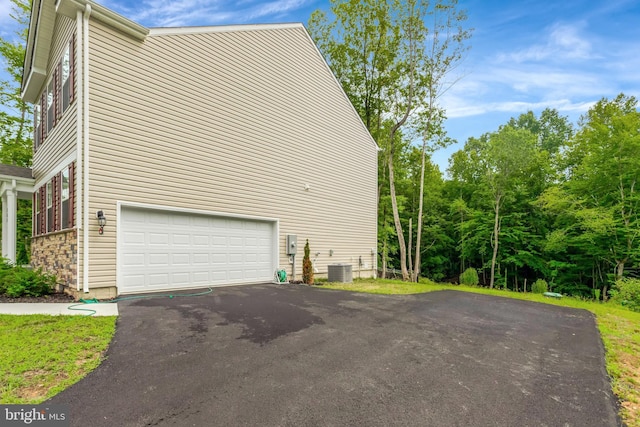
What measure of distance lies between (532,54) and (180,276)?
16.6 m

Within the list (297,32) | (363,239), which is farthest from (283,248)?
(297,32)

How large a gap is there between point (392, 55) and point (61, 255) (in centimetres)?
1586

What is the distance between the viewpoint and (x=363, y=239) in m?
13.2

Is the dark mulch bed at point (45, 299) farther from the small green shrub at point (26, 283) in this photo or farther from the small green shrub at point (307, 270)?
the small green shrub at point (307, 270)

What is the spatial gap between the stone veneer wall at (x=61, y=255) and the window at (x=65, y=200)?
222 millimetres

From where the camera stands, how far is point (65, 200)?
22.6 ft

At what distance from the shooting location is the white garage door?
6.79 meters

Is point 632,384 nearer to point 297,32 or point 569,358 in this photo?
point 569,358

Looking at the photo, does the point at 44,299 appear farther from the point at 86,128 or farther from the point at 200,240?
the point at 86,128

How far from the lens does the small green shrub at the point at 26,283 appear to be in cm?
618

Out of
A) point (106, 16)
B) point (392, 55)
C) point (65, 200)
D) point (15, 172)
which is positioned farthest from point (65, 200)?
point (392, 55)

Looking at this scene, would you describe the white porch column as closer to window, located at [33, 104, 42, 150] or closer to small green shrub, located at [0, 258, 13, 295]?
window, located at [33, 104, 42, 150]

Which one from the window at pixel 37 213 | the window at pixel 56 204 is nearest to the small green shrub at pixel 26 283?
the window at pixel 56 204

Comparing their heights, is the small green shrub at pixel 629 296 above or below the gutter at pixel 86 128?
below
